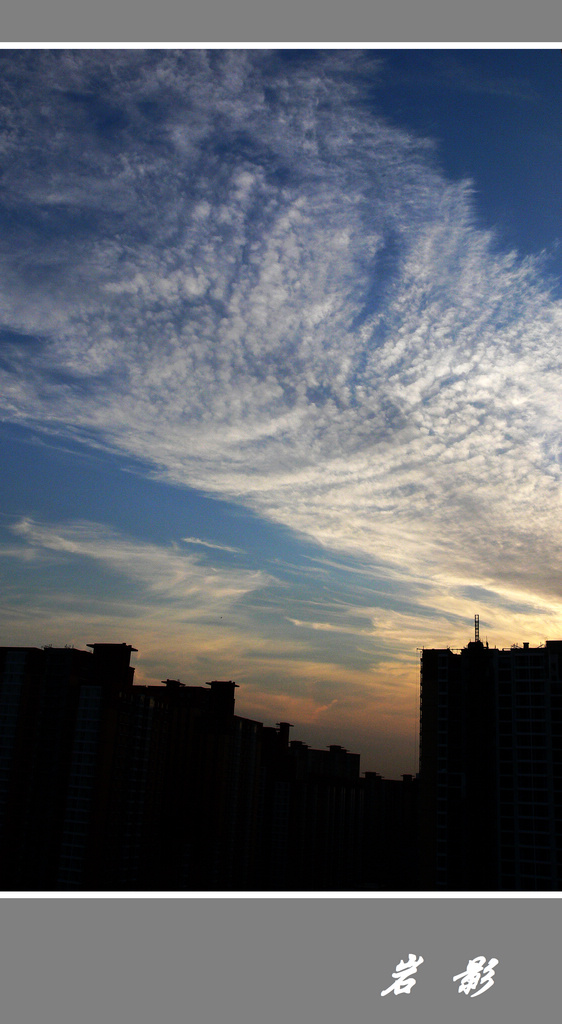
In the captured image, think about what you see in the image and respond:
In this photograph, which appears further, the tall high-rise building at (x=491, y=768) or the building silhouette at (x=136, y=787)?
the building silhouette at (x=136, y=787)

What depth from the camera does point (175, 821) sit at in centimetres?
2031

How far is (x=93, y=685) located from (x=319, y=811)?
60.1ft

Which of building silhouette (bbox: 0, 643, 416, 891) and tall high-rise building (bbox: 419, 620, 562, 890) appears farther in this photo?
building silhouette (bbox: 0, 643, 416, 891)

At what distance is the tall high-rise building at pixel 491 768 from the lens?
1411cm

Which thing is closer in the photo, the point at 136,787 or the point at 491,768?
the point at 491,768

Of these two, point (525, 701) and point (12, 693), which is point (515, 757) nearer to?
point (525, 701)

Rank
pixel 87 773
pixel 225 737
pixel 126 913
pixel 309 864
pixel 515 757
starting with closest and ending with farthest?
pixel 126 913
pixel 515 757
pixel 87 773
pixel 225 737
pixel 309 864

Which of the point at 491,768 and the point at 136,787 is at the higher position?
the point at 491,768

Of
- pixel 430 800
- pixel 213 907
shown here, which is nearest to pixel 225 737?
pixel 430 800

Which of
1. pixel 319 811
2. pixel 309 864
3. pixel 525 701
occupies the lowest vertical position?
pixel 309 864

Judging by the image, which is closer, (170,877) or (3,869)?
(3,869)

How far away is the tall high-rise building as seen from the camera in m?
14.1

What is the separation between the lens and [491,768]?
48.1 feet

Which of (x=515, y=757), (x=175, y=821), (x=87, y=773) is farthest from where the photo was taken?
(x=175, y=821)
